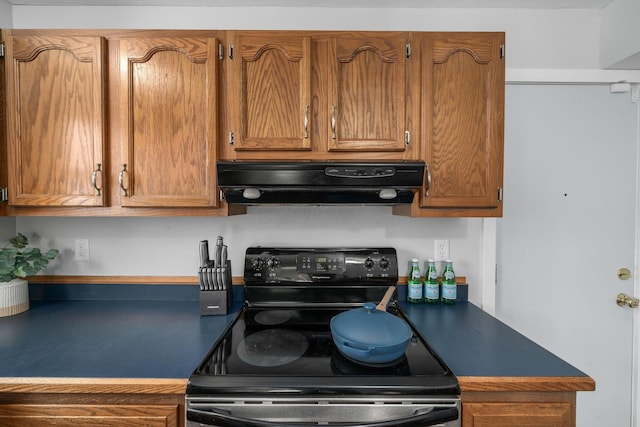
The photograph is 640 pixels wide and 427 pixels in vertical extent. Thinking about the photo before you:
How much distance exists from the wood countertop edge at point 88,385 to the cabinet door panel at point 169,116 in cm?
71

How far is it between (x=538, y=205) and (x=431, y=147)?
0.80 meters

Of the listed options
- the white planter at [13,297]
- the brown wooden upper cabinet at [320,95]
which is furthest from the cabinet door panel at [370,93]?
the white planter at [13,297]

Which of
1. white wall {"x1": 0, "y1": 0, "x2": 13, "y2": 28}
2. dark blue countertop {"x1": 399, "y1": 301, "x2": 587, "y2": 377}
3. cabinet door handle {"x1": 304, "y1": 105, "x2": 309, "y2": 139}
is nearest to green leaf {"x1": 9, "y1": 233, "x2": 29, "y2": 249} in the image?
white wall {"x1": 0, "y1": 0, "x2": 13, "y2": 28}

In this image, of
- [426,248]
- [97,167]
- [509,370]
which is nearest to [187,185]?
[97,167]

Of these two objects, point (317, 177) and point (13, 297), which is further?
point (13, 297)

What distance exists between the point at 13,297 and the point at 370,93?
1.85 metres

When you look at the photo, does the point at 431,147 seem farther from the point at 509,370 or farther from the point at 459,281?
the point at 509,370

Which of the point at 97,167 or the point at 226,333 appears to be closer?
the point at 226,333

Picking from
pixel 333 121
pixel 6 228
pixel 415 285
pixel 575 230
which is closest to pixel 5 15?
pixel 6 228

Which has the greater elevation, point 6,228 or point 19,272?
point 6,228

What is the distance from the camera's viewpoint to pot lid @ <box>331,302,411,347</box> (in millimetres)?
1159

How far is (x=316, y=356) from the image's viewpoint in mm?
1238

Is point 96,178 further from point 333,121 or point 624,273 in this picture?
point 624,273

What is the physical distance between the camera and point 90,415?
112 centimetres
